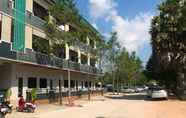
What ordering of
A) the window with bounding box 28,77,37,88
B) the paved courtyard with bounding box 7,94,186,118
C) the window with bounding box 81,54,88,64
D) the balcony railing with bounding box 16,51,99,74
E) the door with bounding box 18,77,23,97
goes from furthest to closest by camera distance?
the window with bounding box 81,54,88,64 < the window with bounding box 28,77,37,88 < the door with bounding box 18,77,23,97 < the balcony railing with bounding box 16,51,99,74 < the paved courtyard with bounding box 7,94,186,118

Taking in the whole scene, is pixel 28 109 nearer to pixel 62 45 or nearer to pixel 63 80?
pixel 62 45

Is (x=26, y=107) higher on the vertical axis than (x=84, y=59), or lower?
lower

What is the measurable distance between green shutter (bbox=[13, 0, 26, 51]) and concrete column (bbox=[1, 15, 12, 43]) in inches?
32.6

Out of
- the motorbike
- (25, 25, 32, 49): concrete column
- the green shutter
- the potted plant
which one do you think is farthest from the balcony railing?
the motorbike

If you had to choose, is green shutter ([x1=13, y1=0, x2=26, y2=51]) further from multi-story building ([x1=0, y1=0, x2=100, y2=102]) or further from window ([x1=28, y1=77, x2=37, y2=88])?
window ([x1=28, y1=77, x2=37, y2=88])

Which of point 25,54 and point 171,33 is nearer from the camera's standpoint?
point 25,54

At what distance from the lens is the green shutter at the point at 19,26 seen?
1335 inches

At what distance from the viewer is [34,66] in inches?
1556

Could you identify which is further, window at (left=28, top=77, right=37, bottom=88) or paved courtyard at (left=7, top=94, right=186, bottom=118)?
window at (left=28, top=77, right=37, bottom=88)

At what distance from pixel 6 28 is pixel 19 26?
249 centimetres

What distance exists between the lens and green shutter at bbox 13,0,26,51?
33.9m

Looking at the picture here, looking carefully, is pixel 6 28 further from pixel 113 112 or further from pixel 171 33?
pixel 171 33

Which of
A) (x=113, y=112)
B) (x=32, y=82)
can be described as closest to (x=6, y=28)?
(x=32, y=82)

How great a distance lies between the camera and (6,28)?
106ft
